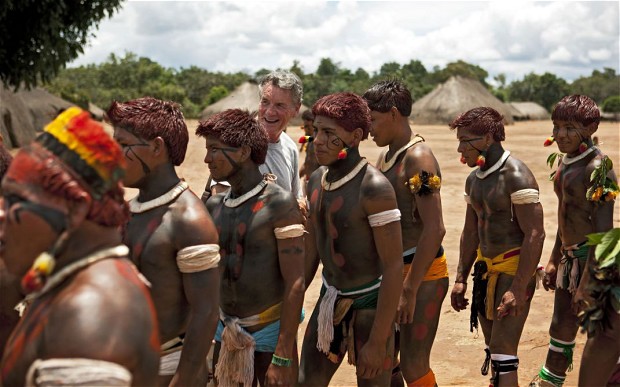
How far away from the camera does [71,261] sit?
227 cm

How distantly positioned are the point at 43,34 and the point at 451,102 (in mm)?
28895

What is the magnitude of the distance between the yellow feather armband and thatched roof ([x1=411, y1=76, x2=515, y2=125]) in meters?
38.9

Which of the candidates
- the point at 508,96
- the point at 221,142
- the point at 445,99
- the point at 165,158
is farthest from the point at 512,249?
the point at 508,96

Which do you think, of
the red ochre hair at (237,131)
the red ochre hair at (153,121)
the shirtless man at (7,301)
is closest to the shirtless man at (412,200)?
A: the red ochre hair at (237,131)

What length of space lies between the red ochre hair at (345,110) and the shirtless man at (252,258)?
39cm

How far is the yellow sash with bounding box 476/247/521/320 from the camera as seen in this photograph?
572cm

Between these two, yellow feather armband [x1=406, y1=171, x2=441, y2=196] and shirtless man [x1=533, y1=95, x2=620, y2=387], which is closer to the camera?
yellow feather armband [x1=406, y1=171, x2=441, y2=196]

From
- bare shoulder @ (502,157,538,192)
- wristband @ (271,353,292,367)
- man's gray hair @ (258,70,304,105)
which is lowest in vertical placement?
wristband @ (271,353,292,367)

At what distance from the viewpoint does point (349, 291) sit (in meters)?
4.62

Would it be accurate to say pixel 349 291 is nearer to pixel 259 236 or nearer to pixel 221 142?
pixel 259 236

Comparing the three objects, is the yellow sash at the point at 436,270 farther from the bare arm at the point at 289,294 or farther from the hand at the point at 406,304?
the bare arm at the point at 289,294

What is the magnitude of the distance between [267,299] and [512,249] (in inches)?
86.5

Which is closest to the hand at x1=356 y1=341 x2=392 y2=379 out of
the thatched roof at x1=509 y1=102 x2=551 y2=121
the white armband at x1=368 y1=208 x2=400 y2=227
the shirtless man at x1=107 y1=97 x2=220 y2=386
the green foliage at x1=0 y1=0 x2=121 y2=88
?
the white armband at x1=368 y1=208 x2=400 y2=227

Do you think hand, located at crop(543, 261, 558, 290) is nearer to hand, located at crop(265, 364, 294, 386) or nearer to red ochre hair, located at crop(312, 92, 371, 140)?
red ochre hair, located at crop(312, 92, 371, 140)
